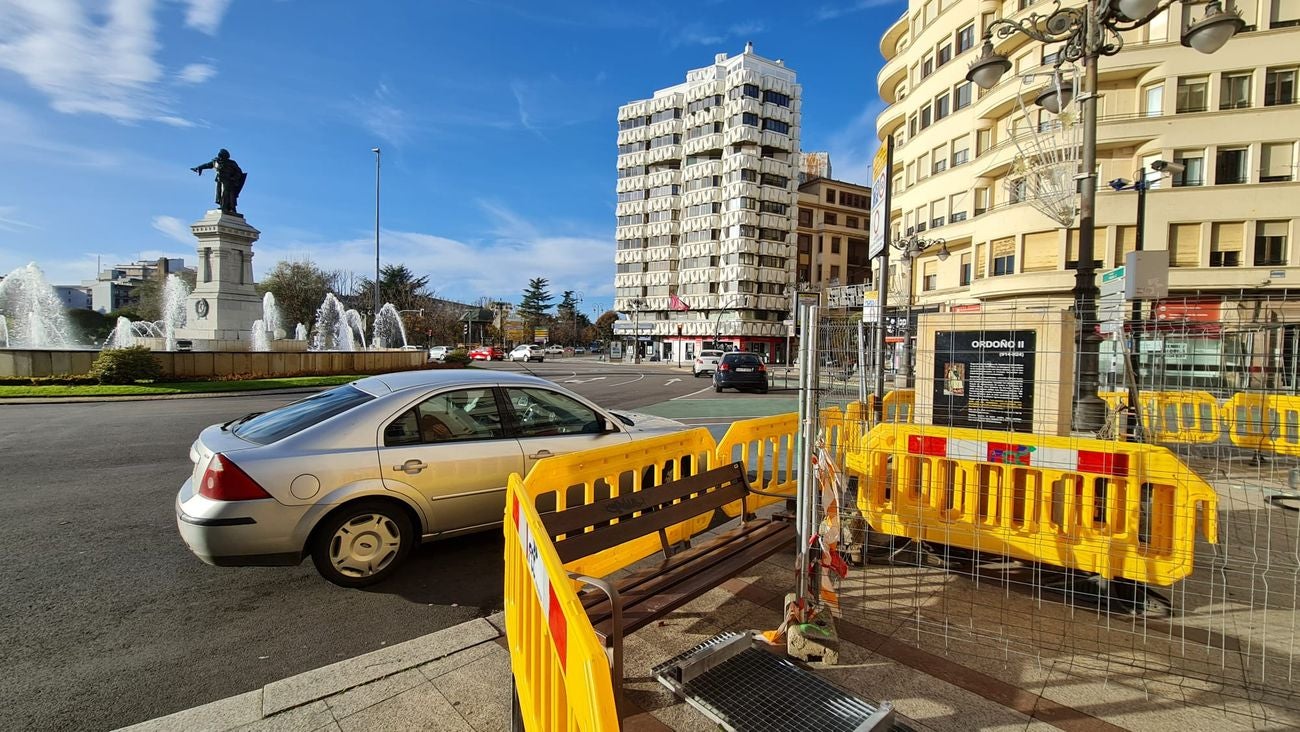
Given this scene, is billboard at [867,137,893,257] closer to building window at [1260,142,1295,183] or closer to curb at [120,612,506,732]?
curb at [120,612,506,732]

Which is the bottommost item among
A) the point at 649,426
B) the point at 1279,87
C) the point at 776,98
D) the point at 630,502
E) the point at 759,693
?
the point at 759,693

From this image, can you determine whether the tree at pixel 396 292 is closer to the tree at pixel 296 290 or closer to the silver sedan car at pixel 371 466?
the tree at pixel 296 290

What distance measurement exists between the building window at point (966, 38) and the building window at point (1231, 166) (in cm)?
1245

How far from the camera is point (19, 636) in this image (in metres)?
3.38

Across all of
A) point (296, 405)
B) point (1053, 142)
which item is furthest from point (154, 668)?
point (1053, 142)

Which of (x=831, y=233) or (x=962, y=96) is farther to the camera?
(x=831, y=233)

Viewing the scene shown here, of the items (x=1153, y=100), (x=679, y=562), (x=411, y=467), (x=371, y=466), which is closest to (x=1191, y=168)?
(x=1153, y=100)

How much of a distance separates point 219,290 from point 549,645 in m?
29.3

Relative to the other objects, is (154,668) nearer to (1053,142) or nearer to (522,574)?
(522,574)

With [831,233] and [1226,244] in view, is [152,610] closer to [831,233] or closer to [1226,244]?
[1226,244]

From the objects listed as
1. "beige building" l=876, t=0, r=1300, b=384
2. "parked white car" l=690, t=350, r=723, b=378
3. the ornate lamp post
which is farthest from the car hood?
"parked white car" l=690, t=350, r=723, b=378

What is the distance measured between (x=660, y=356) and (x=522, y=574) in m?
67.9

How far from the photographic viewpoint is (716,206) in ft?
214

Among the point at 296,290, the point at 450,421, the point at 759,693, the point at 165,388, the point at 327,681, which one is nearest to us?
the point at 759,693
